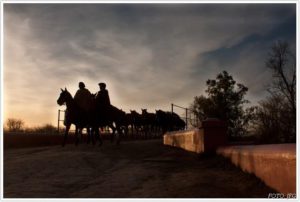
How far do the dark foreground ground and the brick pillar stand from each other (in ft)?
1.22

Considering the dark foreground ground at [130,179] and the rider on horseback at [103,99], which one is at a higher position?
the rider on horseback at [103,99]

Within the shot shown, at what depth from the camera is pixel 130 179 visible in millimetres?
7492

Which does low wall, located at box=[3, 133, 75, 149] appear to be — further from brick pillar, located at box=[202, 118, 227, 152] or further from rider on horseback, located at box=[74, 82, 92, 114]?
brick pillar, located at box=[202, 118, 227, 152]

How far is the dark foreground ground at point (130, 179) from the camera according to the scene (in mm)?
6277

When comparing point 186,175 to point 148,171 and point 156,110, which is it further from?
point 156,110

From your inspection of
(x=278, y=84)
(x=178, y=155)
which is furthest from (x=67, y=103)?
(x=278, y=84)

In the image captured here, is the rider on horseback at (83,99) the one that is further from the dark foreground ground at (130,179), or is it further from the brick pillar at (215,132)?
the brick pillar at (215,132)

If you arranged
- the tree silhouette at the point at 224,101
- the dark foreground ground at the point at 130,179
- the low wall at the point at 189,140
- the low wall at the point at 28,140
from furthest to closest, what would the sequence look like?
the tree silhouette at the point at 224,101 → the low wall at the point at 28,140 → the low wall at the point at 189,140 → the dark foreground ground at the point at 130,179

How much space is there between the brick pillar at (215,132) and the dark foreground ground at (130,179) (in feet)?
1.22

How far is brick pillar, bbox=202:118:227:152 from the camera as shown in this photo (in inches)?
384

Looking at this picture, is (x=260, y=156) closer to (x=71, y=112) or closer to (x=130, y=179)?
(x=130, y=179)

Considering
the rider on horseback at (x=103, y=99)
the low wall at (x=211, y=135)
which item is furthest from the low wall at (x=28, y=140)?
the low wall at (x=211, y=135)

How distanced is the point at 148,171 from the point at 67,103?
828 centimetres

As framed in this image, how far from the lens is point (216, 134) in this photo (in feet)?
32.1
